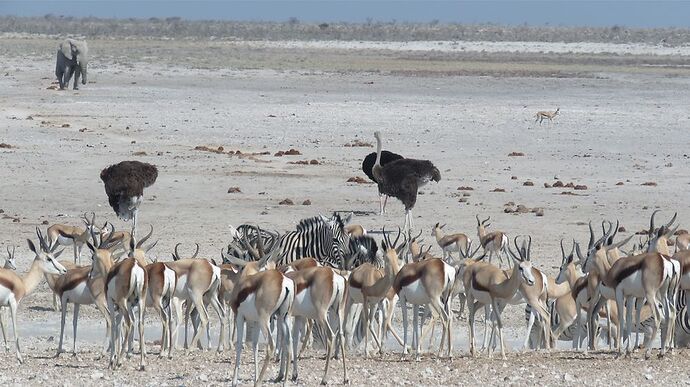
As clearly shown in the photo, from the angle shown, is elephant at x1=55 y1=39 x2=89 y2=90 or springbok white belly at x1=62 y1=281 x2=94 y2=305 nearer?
springbok white belly at x1=62 y1=281 x2=94 y2=305

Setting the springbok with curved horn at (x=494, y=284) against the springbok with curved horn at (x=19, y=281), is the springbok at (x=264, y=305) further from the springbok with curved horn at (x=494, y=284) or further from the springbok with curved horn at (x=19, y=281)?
the springbok with curved horn at (x=494, y=284)

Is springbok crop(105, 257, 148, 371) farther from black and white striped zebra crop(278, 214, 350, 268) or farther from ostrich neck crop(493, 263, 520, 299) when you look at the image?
black and white striped zebra crop(278, 214, 350, 268)

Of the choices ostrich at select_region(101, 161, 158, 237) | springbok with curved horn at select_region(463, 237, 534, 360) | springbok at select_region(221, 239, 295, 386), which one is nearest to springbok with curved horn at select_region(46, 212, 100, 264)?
ostrich at select_region(101, 161, 158, 237)

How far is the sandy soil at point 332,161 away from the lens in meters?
13.3

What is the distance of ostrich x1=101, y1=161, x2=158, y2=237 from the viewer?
22.2m

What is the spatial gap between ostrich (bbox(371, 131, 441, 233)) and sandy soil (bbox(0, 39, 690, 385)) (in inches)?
23.7

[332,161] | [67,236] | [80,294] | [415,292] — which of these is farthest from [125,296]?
[332,161]

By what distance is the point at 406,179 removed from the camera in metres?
23.1

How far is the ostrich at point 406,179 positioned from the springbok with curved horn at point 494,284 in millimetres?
7986

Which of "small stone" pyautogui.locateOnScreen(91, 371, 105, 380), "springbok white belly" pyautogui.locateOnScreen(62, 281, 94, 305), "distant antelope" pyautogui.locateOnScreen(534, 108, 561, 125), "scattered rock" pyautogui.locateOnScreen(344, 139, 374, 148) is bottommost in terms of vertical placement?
"scattered rock" pyautogui.locateOnScreen(344, 139, 374, 148)

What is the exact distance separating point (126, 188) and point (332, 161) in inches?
359

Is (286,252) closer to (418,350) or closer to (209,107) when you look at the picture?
(418,350)

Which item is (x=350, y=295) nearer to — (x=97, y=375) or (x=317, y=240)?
(x=97, y=375)

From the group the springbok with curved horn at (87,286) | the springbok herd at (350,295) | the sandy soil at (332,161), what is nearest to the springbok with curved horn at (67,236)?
the sandy soil at (332,161)
